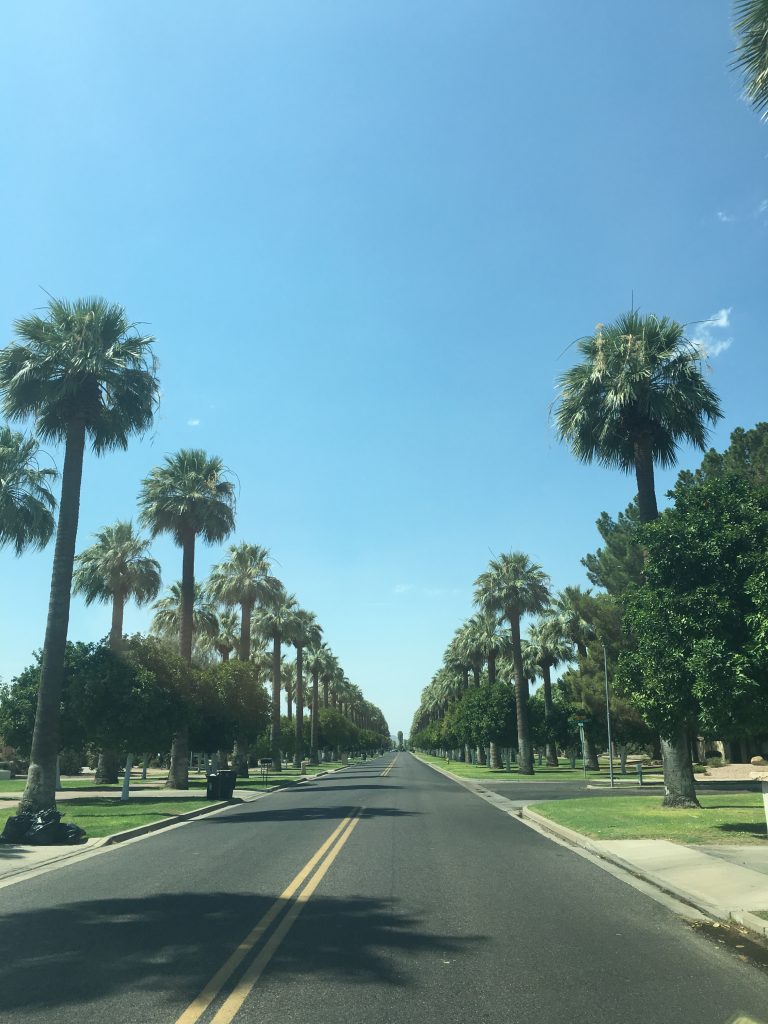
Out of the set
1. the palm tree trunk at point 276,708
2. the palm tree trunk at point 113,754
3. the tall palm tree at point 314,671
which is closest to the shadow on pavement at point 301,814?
the palm tree trunk at point 113,754

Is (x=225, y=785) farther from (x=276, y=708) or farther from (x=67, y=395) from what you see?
(x=276, y=708)

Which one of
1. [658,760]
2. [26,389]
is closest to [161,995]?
[26,389]

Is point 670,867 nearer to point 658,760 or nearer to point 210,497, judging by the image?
point 210,497

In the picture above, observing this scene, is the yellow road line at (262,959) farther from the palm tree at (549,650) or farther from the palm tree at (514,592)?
the palm tree at (549,650)

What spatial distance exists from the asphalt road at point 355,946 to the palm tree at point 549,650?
179 feet

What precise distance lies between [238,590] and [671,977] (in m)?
43.6

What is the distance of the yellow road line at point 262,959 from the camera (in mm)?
5594

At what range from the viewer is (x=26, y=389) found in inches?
806

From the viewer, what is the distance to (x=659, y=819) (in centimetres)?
1861

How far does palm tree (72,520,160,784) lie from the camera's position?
144ft

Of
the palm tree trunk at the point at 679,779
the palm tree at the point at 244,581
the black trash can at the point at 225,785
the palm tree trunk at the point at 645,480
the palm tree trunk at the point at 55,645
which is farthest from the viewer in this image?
the palm tree at the point at 244,581

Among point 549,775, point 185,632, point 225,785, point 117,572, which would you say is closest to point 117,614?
point 117,572

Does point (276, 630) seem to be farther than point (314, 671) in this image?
No

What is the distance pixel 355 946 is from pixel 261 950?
856 mm
